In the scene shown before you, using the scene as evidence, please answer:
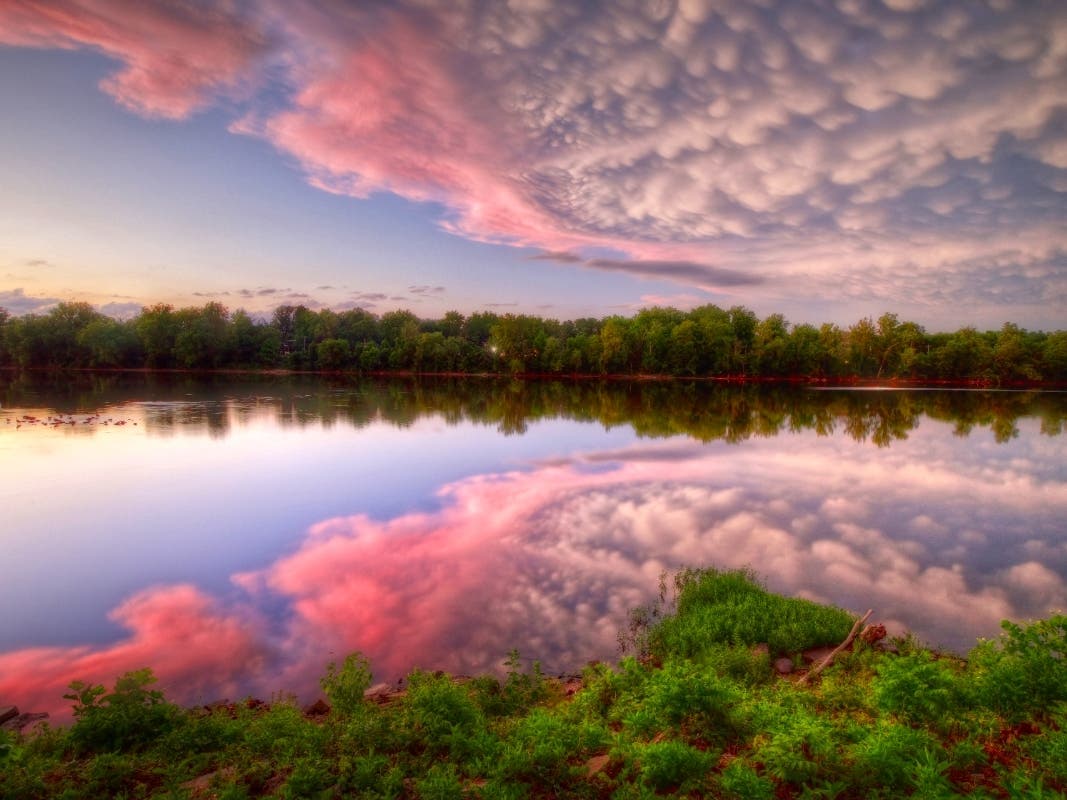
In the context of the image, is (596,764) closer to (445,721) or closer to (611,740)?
(611,740)

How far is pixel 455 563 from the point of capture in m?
14.3

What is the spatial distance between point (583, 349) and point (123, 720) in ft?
419

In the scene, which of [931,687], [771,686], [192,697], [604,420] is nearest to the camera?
[931,687]

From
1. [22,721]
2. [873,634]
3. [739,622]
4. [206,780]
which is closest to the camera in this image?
[206,780]

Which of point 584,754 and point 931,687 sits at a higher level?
point 931,687

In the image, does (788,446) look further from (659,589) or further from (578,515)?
(659,589)

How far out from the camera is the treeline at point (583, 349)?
113 metres

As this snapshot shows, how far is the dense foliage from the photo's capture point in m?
5.31

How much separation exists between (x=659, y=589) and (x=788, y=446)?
924 inches

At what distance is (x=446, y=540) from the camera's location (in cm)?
1608

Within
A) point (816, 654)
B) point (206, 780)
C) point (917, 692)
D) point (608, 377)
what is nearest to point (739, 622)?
point (816, 654)

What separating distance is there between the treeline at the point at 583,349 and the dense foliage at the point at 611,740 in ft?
394

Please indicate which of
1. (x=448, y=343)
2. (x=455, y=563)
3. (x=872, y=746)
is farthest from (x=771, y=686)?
(x=448, y=343)

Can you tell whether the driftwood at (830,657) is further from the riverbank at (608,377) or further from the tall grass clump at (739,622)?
the riverbank at (608,377)
